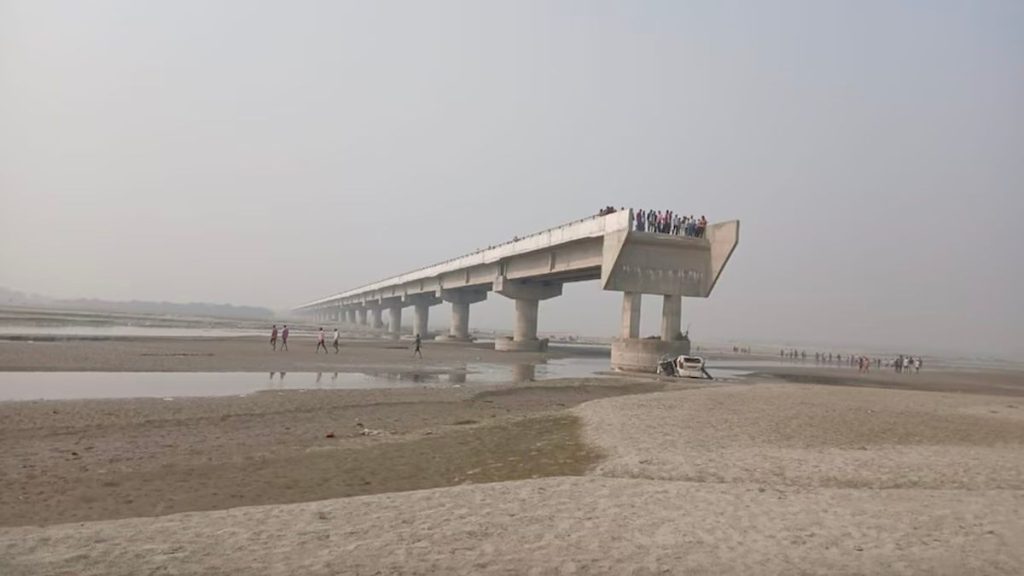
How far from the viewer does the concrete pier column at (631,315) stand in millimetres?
39531

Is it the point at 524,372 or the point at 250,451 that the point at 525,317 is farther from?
the point at 250,451

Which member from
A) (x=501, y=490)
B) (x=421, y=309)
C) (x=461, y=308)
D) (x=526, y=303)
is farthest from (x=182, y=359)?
(x=421, y=309)

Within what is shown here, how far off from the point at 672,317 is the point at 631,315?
8.34 feet

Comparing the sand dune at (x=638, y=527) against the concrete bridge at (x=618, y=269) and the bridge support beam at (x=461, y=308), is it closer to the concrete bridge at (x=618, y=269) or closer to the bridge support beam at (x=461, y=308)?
the concrete bridge at (x=618, y=269)

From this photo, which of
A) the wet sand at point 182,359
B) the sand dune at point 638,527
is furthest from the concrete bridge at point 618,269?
the sand dune at point 638,527

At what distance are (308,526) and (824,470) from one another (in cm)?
843

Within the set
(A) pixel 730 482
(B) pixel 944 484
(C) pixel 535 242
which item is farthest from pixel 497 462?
(C) pixel 535 242

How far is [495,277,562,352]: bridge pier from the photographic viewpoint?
5994 cm

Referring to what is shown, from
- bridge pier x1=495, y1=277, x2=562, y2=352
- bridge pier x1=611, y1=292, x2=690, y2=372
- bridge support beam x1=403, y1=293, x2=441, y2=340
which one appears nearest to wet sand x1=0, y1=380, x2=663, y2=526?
bridge pier x1=611, y1=292, x2=690, y2=372

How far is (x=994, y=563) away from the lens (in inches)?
258

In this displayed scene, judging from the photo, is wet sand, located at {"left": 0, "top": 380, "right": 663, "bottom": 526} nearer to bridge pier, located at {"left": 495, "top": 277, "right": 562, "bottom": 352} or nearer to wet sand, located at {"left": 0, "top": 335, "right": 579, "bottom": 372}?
wet sand, located at {"left": 0, "top": 335, "right": 579, "bottom": 372}

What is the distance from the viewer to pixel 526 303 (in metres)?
60.6

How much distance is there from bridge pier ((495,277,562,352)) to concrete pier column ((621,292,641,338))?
19882 mm

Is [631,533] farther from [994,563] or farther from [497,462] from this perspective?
[497,462]
